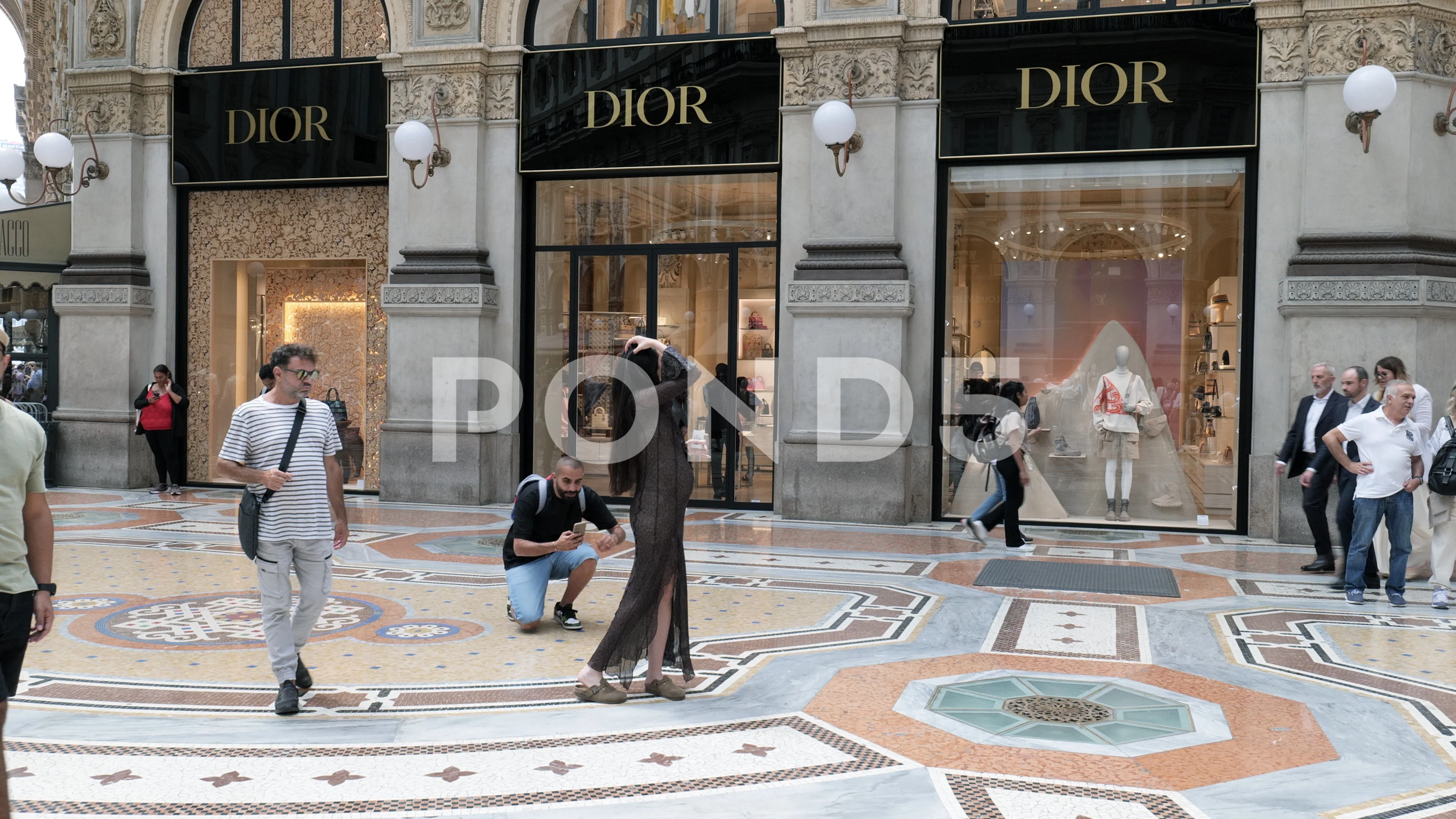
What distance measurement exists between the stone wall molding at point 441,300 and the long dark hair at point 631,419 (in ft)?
27.3

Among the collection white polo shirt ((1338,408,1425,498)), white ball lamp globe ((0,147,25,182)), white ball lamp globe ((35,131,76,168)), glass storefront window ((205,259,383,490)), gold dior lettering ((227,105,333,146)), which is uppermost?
gold dior lettering ((227,105,333,146))

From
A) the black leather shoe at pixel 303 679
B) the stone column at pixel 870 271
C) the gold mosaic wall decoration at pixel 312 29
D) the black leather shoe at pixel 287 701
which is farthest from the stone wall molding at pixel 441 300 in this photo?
the black leather shoe at pixel 287 701

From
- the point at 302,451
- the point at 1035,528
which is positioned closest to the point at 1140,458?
the point at 1035,528

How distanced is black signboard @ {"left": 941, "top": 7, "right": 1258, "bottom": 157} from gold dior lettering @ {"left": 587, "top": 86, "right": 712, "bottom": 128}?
8.82 feet

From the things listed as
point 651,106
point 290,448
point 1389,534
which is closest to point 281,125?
point 651,106

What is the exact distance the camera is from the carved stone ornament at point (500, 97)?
14000mm

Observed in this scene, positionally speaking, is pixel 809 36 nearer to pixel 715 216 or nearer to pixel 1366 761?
pixel 715 216

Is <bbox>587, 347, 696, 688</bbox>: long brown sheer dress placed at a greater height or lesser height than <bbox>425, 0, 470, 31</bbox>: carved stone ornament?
lesser

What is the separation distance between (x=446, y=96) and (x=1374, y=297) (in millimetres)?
9946

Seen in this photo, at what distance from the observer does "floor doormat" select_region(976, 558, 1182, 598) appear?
8.95 m

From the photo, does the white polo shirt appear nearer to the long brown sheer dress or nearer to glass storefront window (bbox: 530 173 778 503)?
the long brown sheer dress

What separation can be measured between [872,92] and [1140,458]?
472 cm

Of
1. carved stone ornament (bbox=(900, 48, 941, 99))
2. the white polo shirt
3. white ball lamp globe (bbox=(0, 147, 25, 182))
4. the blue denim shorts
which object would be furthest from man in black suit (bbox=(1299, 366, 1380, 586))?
white ball lamp globe (bbox=(0, 147, 25, 182))

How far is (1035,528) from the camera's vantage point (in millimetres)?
12625
